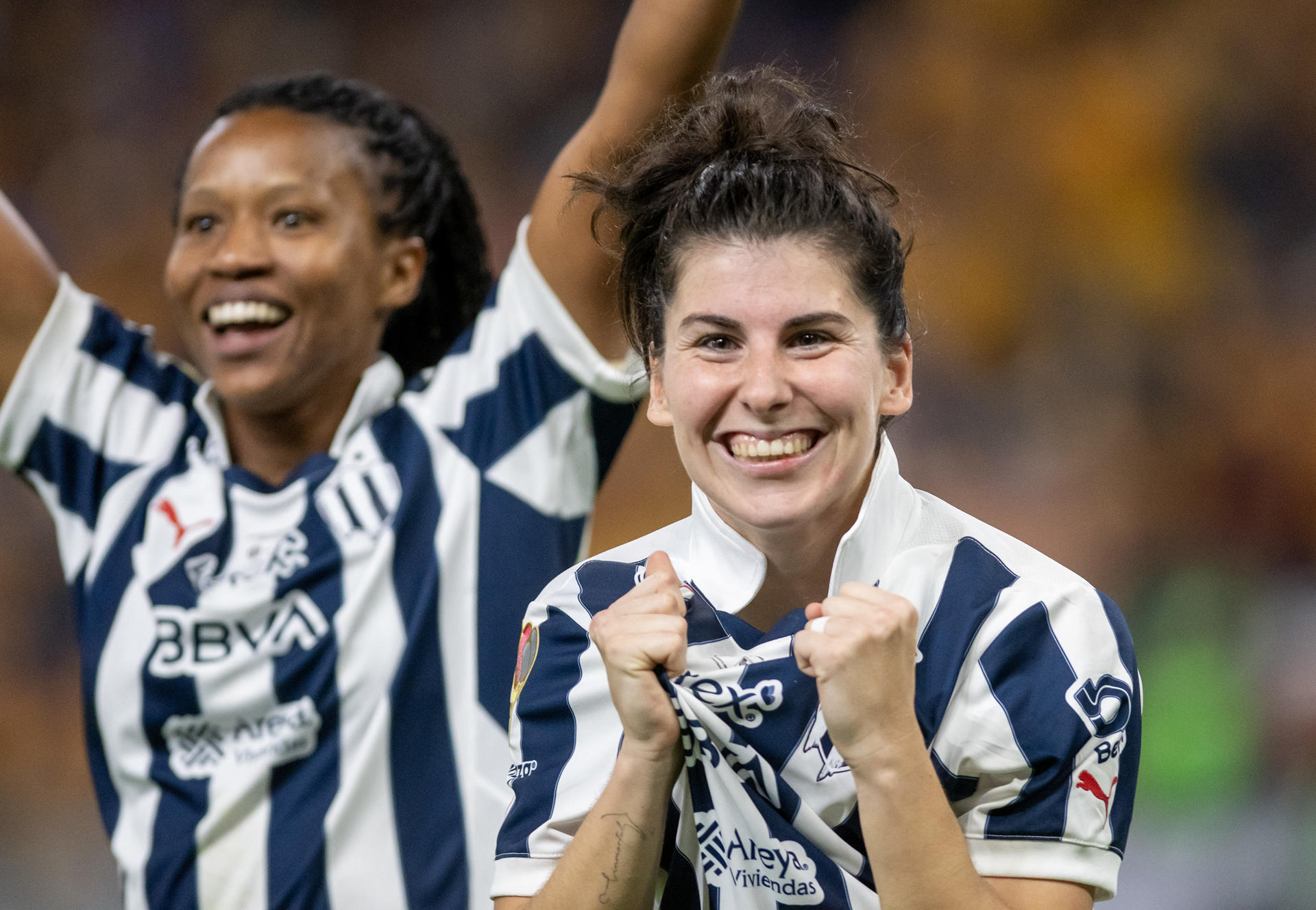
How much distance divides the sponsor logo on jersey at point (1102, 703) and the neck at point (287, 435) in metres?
1.02

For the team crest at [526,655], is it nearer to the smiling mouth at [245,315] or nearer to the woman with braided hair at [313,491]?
the woman with braided hair at [313,491]

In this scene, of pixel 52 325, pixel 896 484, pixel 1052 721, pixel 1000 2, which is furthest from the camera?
pixel 1000 2

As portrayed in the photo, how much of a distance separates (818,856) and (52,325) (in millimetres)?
1183

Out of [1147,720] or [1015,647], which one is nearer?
[1015,647]

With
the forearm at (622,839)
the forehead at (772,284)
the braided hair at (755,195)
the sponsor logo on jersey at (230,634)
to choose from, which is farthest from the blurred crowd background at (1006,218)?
the forearm at (622,839)

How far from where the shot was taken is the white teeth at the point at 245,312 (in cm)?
159

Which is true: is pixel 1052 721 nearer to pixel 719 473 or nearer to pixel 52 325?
pixel 719 473

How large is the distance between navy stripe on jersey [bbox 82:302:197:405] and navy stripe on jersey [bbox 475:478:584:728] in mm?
481

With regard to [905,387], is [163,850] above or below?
below

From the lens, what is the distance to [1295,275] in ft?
10.9

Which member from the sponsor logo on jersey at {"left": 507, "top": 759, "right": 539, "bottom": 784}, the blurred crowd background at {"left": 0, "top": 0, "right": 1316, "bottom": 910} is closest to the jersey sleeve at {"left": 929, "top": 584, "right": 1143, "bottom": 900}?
the sponsor logo on jersey at {"left": 507, "top": 759, "right": 539, "bottom": 784}

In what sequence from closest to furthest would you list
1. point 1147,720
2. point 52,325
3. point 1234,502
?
point 52,325, point 1147,720, point 1234,502

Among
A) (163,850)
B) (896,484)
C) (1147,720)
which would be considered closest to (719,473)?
(896,484)

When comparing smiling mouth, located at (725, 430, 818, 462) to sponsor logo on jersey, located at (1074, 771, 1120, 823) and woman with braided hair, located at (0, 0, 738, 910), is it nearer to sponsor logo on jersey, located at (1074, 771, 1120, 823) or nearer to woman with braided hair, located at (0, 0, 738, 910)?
sponsor logo on jersey, located at (1074, 771, 1120, 823)
